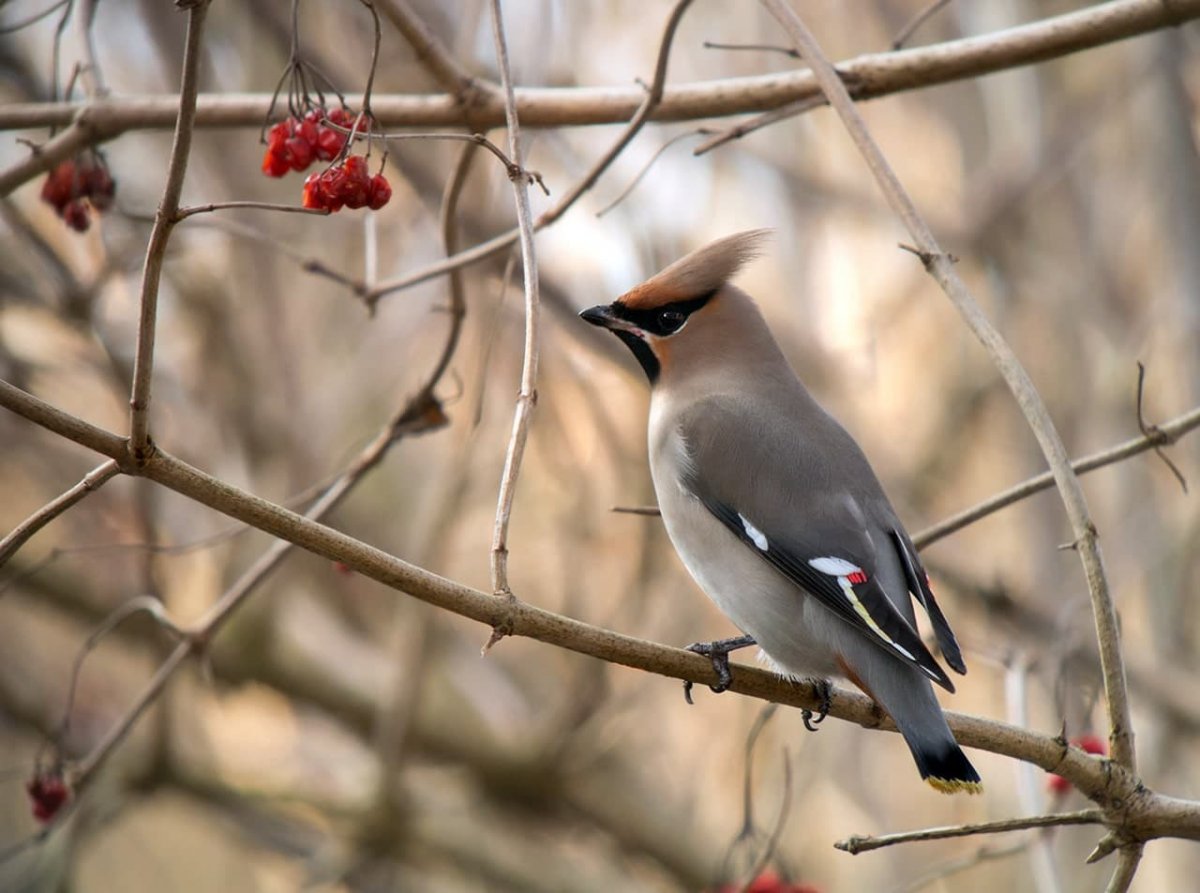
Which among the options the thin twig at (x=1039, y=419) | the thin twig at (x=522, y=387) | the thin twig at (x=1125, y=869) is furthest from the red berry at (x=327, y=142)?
the thin twig at (x=1125, y=869)

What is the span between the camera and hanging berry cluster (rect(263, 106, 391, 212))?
2422mm

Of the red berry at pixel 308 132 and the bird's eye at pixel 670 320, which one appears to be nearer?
the red berry at pixel 308 132

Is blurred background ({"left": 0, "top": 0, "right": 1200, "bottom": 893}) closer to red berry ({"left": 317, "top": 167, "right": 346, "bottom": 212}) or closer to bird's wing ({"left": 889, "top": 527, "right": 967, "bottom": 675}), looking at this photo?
bird's wing ({"left": 889, "top": 527, "right": 967, "bottom": 675})

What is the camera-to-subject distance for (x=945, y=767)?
2.54 m

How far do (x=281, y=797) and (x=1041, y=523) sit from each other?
2.88 meters

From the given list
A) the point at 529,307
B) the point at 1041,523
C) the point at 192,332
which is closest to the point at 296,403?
the point at 192,332

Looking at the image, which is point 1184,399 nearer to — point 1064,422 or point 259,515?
point 1064,422

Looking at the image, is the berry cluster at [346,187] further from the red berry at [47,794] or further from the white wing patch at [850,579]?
the red berry at [47,794]

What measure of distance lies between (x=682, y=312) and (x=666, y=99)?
626 millimetres

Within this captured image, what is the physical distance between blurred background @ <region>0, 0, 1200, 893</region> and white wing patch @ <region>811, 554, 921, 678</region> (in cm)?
154

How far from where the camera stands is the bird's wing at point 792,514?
2816mm

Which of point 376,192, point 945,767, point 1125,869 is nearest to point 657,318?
point 376,192

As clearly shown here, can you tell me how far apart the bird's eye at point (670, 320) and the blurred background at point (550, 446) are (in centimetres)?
101

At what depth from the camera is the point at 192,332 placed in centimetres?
527
